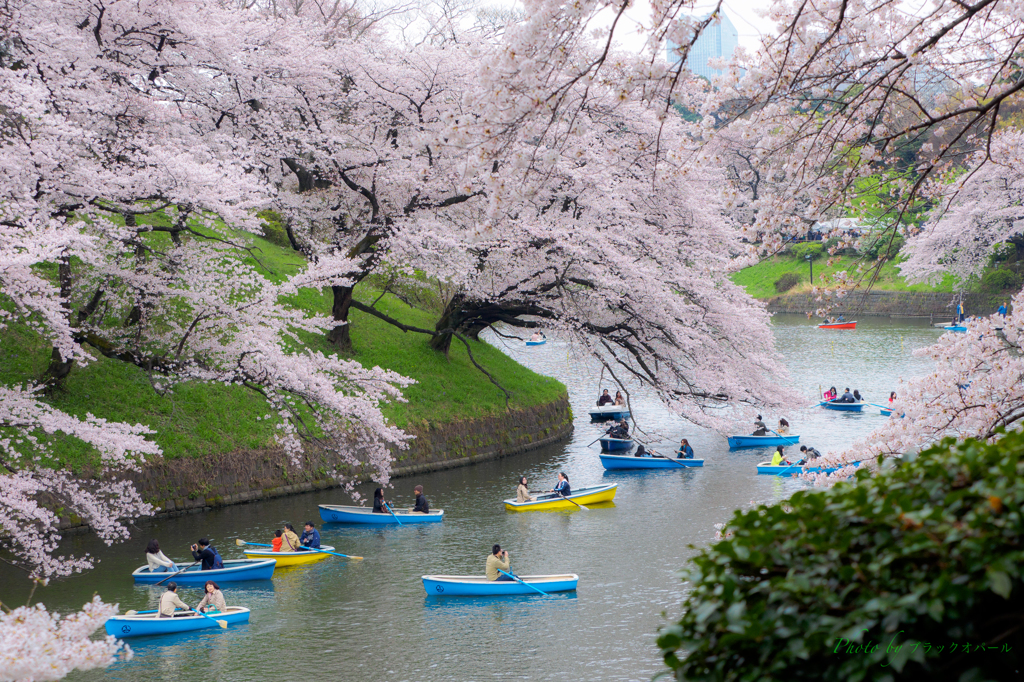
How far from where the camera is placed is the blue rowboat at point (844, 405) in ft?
92.3

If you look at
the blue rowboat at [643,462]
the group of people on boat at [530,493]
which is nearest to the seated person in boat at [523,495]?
the group of people on boat at [530,493]

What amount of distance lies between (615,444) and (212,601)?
14.4m

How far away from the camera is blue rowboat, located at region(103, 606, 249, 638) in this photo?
12.0 m

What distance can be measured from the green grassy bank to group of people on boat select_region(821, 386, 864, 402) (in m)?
9.90

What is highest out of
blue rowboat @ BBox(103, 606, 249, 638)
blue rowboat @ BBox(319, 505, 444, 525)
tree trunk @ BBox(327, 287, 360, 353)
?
tree trunk @ BBox(327, 287, 360, 353)

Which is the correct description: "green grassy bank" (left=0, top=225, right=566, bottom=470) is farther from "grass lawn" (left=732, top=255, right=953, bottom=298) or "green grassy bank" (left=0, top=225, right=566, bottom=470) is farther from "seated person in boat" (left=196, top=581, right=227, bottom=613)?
"grass lawn" (left=732, top=255, right=953, bottom=298)

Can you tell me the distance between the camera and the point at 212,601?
12.5 m

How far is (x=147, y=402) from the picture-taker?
18.5 metres

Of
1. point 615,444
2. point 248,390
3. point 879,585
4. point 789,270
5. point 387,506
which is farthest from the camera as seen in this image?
point 789,270

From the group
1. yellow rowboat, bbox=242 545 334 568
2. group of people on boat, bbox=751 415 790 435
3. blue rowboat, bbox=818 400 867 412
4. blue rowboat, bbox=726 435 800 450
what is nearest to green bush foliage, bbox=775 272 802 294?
blue rowboat, bbox=818 400 867 412

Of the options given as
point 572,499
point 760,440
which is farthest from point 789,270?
point 572,499

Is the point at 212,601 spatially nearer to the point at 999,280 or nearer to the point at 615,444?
the point at 615,444

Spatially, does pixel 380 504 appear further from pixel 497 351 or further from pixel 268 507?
pixel 497 351

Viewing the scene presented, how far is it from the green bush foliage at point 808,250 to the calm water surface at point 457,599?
3495cm
